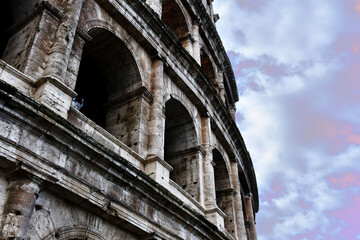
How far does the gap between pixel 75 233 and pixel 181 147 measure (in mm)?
5886

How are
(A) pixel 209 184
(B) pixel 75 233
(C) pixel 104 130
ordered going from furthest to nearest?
(A) pixel 209 184
(C) pixel 104 130
(B) pixel 75 233

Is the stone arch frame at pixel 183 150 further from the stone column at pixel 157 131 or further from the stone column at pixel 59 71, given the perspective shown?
the stone column at pixel 59 71

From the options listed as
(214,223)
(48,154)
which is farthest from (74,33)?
(214,223)

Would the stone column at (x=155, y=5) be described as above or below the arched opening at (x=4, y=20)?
above

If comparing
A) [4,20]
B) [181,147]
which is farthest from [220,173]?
[4,20]

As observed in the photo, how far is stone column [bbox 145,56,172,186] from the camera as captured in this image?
8.56 meters

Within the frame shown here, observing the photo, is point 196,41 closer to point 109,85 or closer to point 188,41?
point 188,41

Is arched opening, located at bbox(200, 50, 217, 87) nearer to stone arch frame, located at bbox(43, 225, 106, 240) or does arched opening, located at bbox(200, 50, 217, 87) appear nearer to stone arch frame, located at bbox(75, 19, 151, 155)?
stone arch frame, located at bbox(75, 19, 151, 155)

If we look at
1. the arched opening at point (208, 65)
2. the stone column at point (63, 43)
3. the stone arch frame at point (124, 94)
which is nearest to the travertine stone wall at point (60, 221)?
the stone column at point (63, 43)

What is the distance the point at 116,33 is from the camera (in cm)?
963

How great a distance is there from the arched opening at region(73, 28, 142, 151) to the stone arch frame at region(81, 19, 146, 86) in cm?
8

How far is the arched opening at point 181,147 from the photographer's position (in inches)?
434

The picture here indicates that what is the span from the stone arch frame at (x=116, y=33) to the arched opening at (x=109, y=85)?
0.08 m

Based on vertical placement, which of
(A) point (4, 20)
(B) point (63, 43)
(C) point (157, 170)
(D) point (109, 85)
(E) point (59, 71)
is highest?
(A) point (4, 20)
